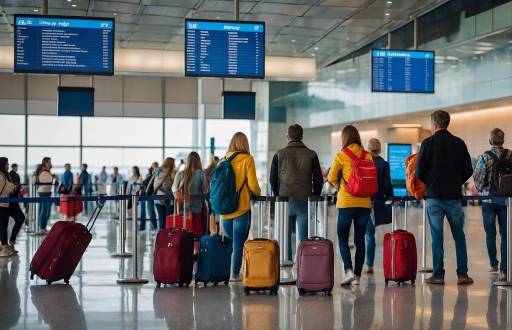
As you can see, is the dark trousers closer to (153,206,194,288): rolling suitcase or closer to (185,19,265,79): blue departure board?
(185,19,265,79): blue departure board

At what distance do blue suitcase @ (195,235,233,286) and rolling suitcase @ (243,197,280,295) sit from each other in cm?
67

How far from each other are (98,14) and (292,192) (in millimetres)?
9372

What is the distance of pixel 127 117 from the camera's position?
3606 centimetres

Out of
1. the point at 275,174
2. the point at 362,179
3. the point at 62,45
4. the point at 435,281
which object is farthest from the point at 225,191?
the point at 62,45

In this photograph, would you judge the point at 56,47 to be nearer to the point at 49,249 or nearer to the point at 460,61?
the point at 49,249

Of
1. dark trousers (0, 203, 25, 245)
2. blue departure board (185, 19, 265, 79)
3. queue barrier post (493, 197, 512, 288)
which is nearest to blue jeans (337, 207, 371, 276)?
queue barrier post (493, 197, 512, 288)

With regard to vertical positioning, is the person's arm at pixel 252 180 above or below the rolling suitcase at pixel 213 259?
above

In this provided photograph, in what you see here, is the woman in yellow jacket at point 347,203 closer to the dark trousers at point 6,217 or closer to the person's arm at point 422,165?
the person's arm at point 422,165

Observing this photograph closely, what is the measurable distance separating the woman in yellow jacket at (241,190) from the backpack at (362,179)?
100 cm

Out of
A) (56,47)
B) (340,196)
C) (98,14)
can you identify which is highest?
(98,14)

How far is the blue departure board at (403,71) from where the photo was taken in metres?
16.1

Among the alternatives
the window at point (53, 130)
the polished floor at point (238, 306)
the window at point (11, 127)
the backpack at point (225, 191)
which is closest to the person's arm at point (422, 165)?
the polished floor at point (238, 306)

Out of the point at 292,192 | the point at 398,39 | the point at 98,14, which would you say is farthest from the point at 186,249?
the point at 398,39

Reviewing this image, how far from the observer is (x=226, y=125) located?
37.8m
